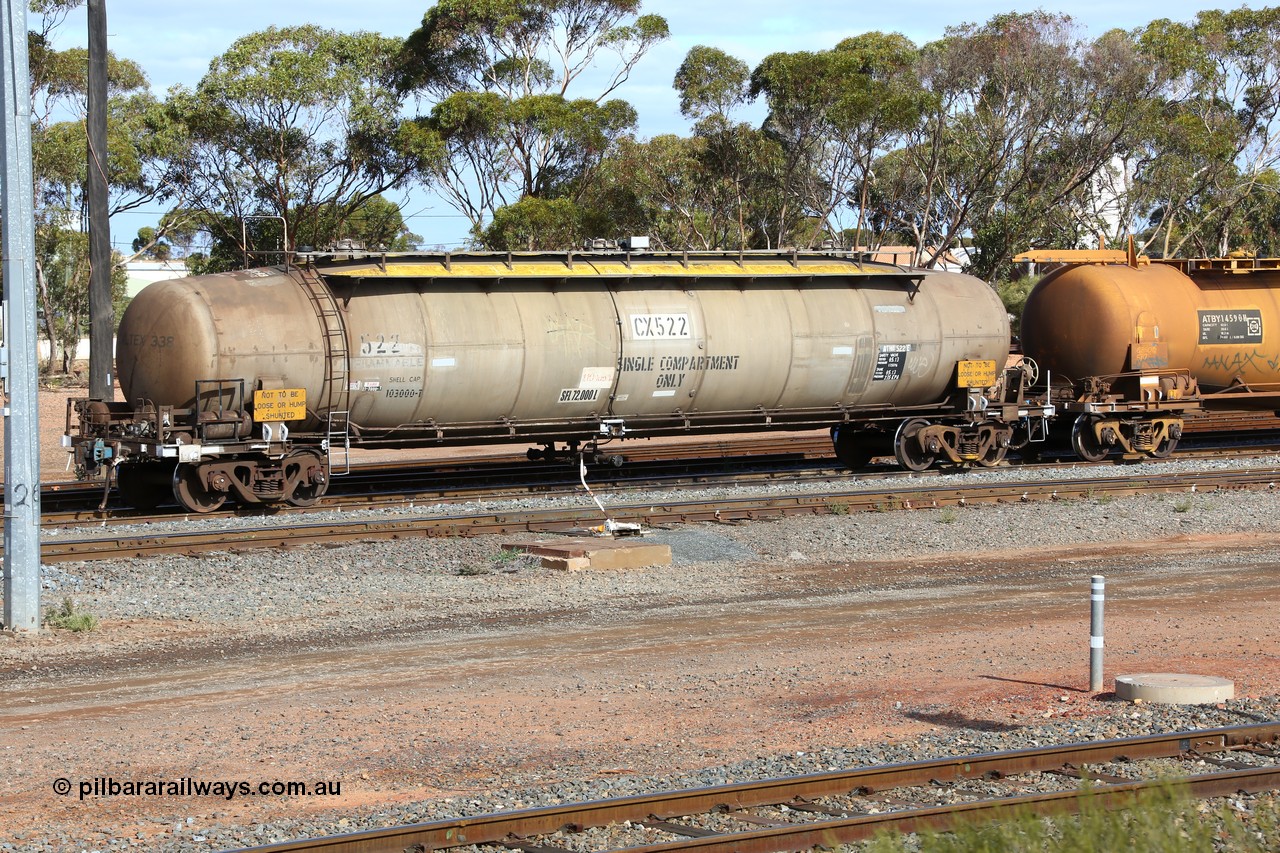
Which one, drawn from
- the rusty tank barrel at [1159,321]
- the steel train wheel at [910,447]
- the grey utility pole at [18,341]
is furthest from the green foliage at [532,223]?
the grey utility pole at [18,341]

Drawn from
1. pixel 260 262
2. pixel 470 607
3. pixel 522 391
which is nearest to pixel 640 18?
pixel 260 262

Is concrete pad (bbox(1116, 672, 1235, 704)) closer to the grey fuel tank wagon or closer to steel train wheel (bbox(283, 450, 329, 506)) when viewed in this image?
the grey fuel tank wagon

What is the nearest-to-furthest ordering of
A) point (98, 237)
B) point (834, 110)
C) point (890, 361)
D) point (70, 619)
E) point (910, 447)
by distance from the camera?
point (70, 619)
point (98, 237)
point (890, 361)
point (910, 447)
point (834, 110)

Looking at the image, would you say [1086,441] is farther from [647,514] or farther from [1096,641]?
[1096,641]

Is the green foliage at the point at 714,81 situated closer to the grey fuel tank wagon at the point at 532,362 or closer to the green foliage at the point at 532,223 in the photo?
the green foliage at the point at 532,223

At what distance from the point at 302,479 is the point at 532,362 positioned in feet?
12.9

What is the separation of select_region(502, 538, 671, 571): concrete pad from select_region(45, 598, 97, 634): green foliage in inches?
195

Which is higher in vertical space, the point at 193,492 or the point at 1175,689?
the point at 193,492

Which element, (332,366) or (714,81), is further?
(714,81)

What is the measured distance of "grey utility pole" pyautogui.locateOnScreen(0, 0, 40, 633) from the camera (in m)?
12.4

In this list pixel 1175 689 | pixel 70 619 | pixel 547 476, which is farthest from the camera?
pixel 547 476

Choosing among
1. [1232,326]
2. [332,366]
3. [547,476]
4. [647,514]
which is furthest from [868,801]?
Answer: [1232,326]

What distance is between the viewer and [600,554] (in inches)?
601

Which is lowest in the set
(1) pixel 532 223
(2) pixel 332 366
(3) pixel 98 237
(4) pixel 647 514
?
(4) pixel 647 514
